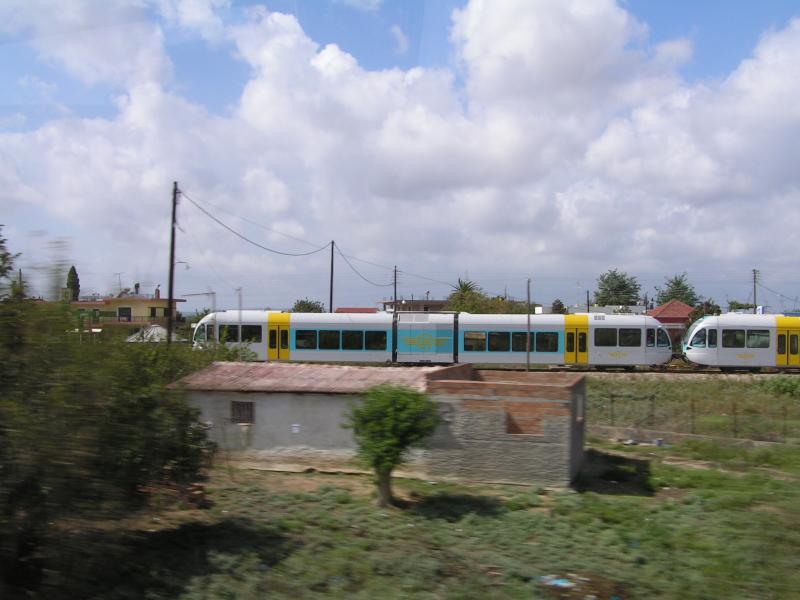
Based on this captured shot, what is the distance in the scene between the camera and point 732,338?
33.8 metres

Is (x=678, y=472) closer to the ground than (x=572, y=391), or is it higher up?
closer to the ground

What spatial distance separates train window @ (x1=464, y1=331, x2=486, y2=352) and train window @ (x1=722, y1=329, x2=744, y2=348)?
38.0 feet

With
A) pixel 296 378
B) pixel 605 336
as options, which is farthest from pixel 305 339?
pixel 296 378

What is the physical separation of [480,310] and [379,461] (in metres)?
58.2

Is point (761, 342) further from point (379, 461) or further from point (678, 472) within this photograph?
point (379, 461)

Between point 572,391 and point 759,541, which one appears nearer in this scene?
point 759,541

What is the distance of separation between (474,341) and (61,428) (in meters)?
28.6

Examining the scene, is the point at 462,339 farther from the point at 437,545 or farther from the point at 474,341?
the point at 437,545

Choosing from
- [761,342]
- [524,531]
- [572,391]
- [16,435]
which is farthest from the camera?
[761,342]

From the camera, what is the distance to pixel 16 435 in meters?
5.75

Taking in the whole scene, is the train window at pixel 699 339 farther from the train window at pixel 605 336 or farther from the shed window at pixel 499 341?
the shed window at pixel 499 341

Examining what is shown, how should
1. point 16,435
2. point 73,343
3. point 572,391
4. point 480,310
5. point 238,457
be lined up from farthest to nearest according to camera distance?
point 480,310, point 238,457, point 572,391, point 73,343, point 16,435

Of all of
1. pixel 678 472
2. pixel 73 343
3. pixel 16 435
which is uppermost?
pixel 73 343

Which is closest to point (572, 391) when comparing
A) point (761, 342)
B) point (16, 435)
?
point (16, 435)
